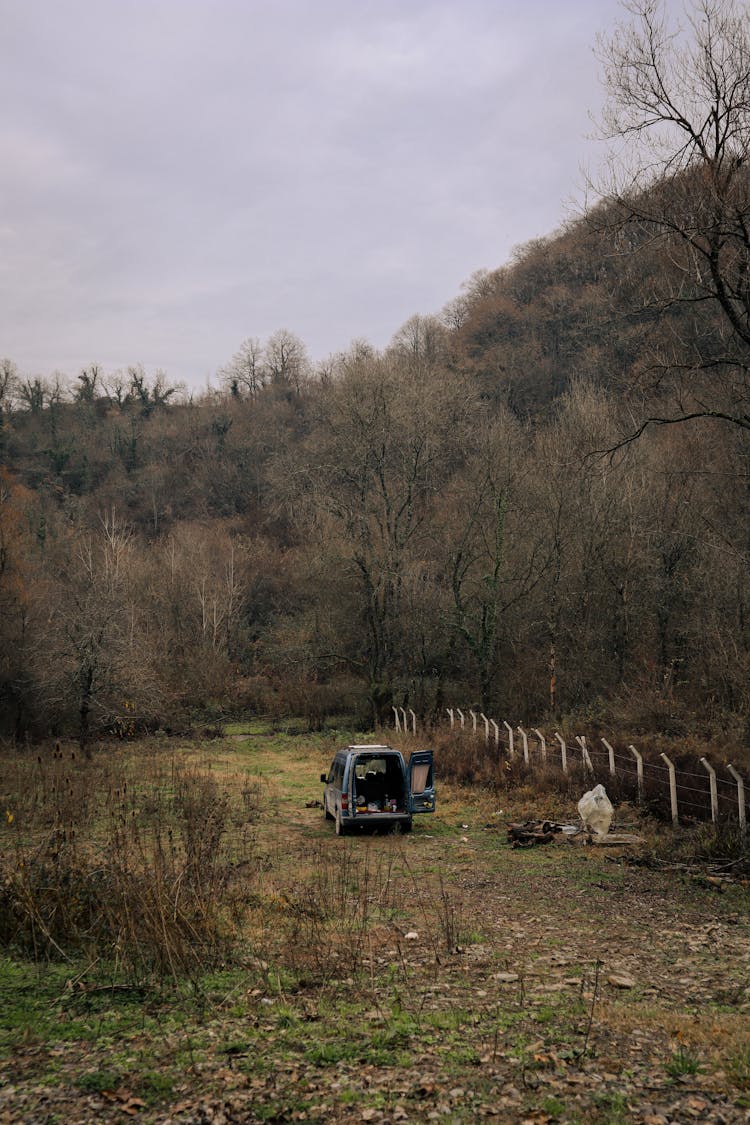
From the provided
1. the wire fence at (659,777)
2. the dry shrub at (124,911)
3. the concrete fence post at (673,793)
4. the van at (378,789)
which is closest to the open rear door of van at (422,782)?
the van at (378,789)

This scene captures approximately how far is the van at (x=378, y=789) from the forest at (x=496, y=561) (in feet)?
21.8

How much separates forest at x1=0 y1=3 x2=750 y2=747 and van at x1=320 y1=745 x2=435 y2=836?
6658 millimetres

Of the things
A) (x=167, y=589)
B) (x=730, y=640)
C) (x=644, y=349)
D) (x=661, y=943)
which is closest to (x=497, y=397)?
(x=167, y=589)

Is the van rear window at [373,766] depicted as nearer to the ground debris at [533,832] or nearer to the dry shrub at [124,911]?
the ground debris at [533,832]

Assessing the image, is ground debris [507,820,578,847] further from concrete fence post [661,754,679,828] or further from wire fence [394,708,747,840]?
wire fence [394,708,747,840]

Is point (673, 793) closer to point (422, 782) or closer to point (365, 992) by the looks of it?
point (422, 782)

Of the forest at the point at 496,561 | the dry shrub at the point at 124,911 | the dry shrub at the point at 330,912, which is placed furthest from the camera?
the forest at the point at 496,561

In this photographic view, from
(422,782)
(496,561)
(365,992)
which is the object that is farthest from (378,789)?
(496,561)

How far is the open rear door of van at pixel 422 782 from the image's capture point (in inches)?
634

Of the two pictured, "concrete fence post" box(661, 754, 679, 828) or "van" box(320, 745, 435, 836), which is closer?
"concrete fence post" box(661, 754, 679, 828)

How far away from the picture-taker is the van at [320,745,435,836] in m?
15.2

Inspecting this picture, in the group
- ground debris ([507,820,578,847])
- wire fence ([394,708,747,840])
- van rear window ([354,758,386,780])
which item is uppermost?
van rear window ([354,758,386,780])

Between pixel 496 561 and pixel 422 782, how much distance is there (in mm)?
17162

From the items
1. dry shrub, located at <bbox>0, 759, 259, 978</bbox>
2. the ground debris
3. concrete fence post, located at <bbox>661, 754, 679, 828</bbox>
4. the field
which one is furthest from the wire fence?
dry shrub, located at <bbox>0, 759, 259, 978</bbox>
